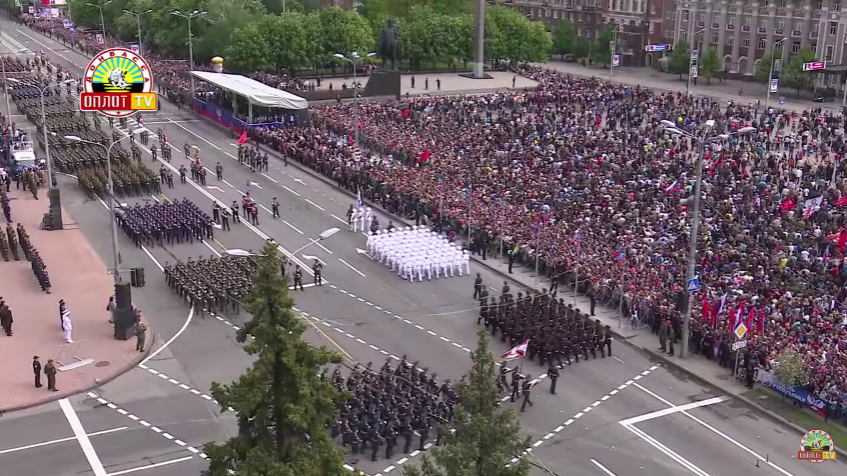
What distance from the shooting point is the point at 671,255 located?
131 feet

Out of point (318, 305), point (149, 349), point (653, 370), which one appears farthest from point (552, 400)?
point (149, 349)

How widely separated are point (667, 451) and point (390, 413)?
790cm

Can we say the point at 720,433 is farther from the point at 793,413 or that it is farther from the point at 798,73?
the point at 798,73

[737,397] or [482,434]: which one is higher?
[482,434]

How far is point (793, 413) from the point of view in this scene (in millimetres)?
29156

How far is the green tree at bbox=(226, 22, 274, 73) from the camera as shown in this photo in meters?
93.4

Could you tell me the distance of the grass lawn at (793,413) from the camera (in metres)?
28.1

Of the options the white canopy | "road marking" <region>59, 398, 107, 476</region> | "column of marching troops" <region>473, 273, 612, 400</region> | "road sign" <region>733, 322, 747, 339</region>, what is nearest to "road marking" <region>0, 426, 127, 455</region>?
"road marking" <region>59, 398, 107, 476</region>

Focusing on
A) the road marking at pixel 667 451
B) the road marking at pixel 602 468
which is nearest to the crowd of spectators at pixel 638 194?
the road marking at pixel 667 451

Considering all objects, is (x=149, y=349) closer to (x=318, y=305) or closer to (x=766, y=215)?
(x=318, y=305)

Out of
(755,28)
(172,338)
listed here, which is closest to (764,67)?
(755,28)

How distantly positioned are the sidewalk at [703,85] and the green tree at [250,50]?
37754 mm

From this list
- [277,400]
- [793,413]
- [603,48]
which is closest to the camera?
[277,400]

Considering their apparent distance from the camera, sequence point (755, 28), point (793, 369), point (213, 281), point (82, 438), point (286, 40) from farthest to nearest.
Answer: point (755, 28)
point (286, 40)
point (213, 281)
point (793, 369)
point (82, 438)
